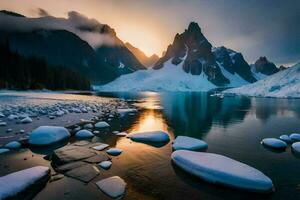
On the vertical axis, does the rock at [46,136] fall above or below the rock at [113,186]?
above

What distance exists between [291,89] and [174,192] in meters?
77.4

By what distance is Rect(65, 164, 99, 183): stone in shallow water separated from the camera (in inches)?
331

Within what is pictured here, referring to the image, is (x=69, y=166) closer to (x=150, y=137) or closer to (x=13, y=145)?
(x=13, y=145)

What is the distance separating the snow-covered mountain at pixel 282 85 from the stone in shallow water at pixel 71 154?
245 ft

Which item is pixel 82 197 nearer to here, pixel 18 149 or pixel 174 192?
pixel 174 192

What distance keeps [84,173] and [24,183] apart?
7.09 ft

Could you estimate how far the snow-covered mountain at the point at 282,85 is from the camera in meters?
69.7

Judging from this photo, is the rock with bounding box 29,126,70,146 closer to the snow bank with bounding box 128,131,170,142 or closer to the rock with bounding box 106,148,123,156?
the rock with bounding box 106,148,123,156

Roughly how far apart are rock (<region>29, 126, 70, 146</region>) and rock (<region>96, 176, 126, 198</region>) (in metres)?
6.44

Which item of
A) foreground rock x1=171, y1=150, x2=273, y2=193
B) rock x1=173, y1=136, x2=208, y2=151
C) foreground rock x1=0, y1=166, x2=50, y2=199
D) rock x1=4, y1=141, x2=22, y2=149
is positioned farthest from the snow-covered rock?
foreground rock x1=0, y1=166, x2=50, y2=199

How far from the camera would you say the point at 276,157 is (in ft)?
38.8

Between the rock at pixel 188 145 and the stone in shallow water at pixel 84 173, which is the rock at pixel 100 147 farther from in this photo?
the rock at pixel 188 145

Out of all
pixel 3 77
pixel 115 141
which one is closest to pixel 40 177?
pixel 115 141

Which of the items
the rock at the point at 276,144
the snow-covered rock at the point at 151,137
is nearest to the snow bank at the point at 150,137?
the snow-covered rock at the point at 151,137
